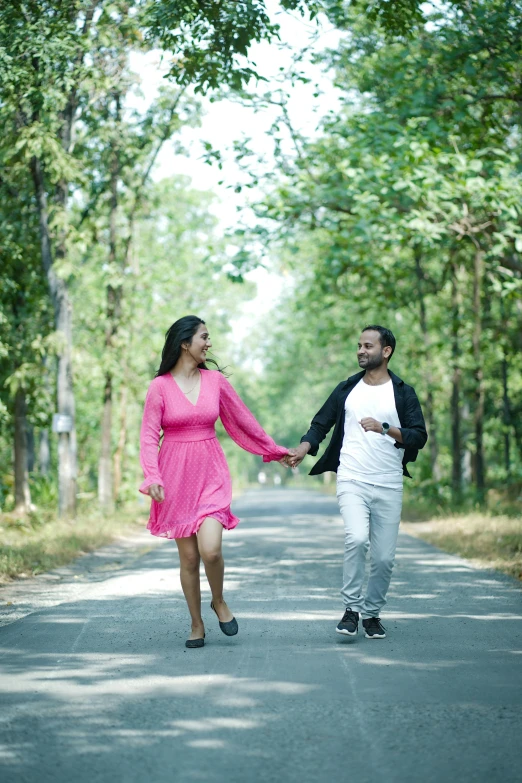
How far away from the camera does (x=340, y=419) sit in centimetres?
777

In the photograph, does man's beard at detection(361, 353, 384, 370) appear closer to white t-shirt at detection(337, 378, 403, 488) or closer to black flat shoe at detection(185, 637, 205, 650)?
white t-shirt at detection(337, 378, 403, 488)

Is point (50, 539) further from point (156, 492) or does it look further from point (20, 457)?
point (156, 492)

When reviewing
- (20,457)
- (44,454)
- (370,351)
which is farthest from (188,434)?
(44,454)

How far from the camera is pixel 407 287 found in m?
25.6

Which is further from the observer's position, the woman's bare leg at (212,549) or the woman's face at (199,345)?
the woman's face at (199,345)

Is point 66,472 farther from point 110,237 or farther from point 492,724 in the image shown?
point 492,724

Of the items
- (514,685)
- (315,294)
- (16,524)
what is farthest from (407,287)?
(514,685)

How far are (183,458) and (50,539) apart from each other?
27.1 feet

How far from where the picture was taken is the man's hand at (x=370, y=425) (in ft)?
23.6

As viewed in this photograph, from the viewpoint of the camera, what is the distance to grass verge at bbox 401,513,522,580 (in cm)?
1268

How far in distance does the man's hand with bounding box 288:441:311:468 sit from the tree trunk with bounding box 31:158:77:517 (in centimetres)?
1094

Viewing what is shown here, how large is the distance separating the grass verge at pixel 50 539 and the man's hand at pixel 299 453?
15.5 feet

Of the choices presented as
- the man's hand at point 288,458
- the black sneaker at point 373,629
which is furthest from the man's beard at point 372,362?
the black sneaker at point 373,629

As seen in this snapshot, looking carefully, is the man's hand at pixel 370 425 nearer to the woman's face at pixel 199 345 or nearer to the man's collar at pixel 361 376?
the man's collar at pixel 361 376
